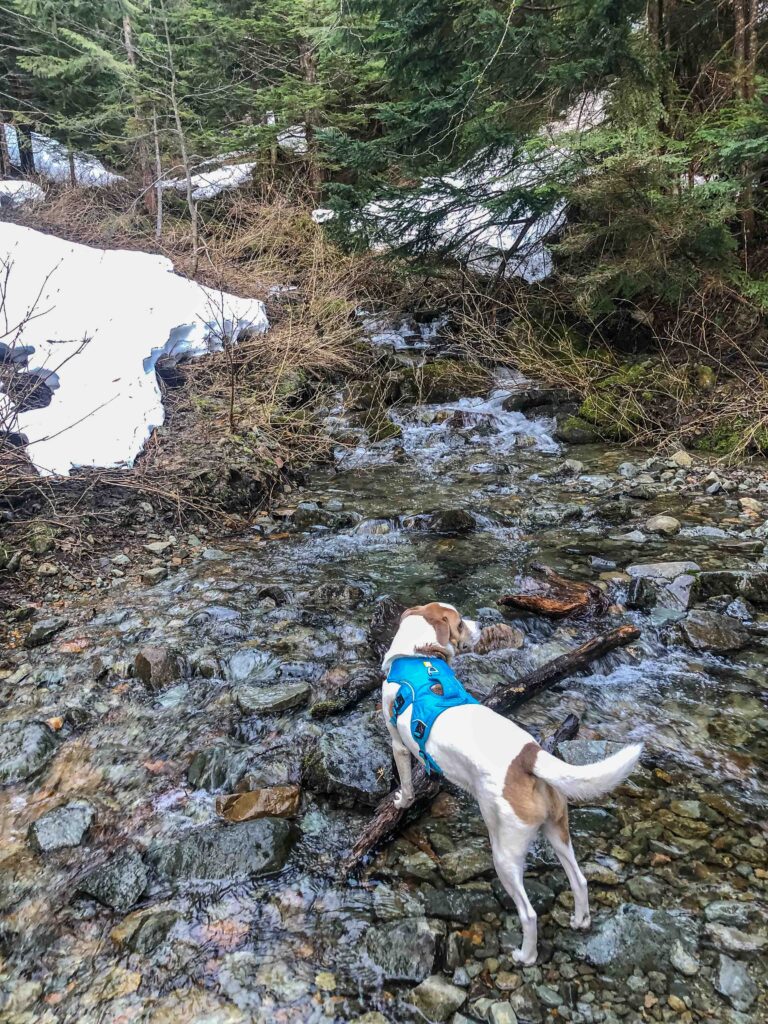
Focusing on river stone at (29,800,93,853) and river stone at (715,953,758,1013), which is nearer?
river stone at (715,953,758,1013)

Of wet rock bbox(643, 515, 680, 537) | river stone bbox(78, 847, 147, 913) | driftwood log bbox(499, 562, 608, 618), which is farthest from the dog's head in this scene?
wet rock bbox(643, 515, 680, 537)

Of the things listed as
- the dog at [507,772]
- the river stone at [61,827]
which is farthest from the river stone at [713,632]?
the river stone at [61,827]

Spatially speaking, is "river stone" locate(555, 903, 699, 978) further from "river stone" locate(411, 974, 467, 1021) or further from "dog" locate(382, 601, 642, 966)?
"river stone" locate(411, 974, 467, 1021)

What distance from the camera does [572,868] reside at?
2107mm

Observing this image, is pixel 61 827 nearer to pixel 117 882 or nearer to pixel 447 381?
pixel 117 882

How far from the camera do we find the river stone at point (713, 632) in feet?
12.8

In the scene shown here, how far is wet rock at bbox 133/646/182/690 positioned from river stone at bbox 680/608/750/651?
11.3 ft

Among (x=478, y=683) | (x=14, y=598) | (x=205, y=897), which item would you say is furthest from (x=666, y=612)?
(x=14, y=598)

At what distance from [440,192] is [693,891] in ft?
30.9

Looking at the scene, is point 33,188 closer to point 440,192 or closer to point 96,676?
point 440,192

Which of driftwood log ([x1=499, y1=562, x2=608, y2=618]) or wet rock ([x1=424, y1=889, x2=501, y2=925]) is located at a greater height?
driftwood log ([x1=499, y1=562, x2=608, y2=618])

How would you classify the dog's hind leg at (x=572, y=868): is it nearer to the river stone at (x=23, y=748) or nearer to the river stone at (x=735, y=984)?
the river stone at (x=735, y=984)

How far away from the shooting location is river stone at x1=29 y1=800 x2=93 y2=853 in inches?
107

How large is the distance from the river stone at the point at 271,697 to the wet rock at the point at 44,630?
165 cm
